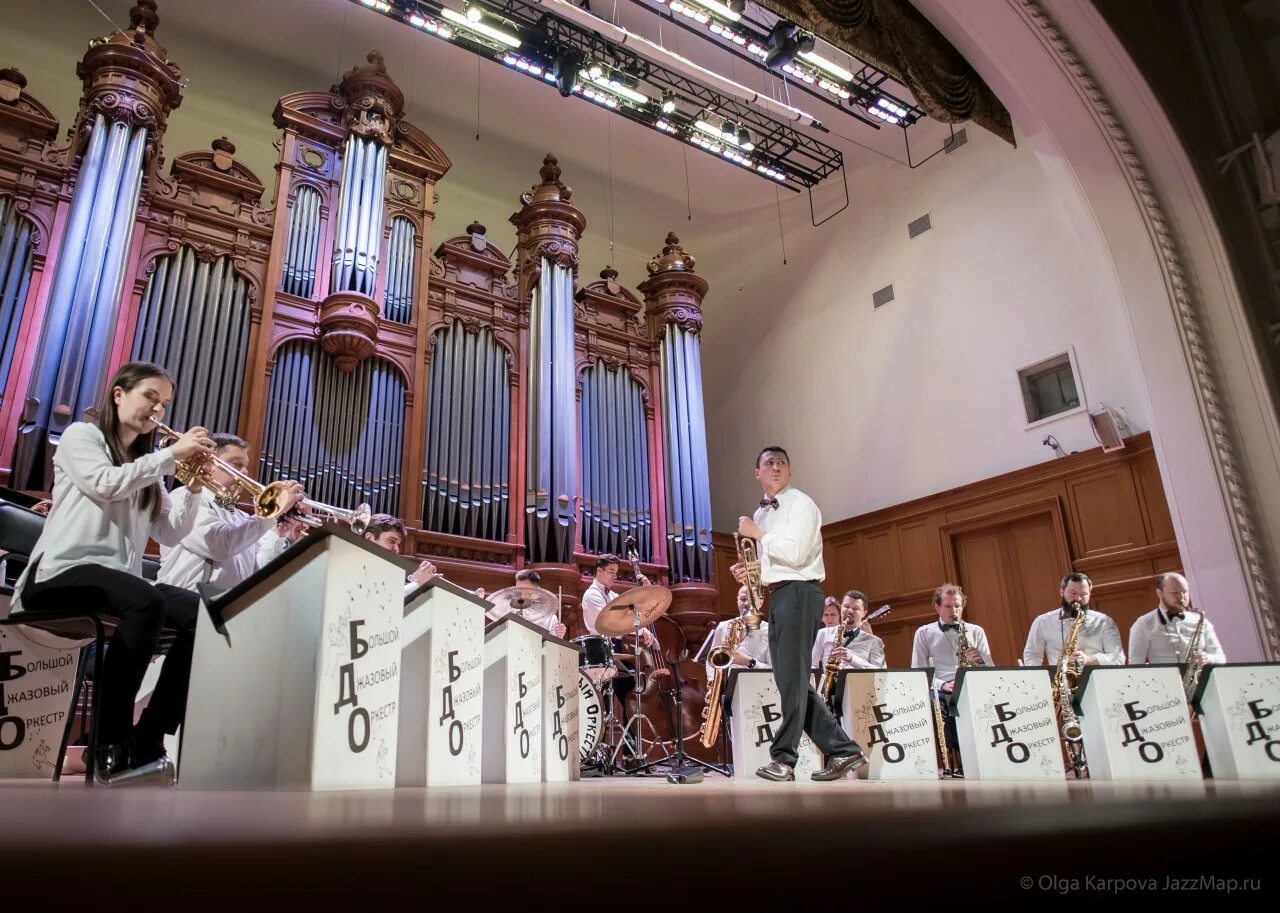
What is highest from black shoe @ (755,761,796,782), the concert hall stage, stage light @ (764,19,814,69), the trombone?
stage light @ (764,19,814,69)

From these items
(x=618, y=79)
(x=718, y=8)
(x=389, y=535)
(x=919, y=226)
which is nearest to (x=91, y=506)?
(x=389, y=535)

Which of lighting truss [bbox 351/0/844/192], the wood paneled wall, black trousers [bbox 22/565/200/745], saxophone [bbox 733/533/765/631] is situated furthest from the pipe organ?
black trousers [bbox 22/565/200/745]

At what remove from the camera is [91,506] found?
2543mm

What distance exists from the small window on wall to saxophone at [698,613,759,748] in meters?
4.36

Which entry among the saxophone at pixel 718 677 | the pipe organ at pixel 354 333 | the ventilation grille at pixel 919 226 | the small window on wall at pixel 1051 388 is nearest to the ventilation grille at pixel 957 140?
the ventilation grille at pixel 919 226

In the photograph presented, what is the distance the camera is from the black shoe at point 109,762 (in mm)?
2312

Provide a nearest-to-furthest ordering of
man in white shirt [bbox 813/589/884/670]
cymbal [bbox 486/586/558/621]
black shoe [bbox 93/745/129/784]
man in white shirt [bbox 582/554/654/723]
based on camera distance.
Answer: black shoe [bbox 93/745/129/784], cymbal [bbox 486/586/558/621], man in white shirt [bbox 582/554/654/723], man in white shirt [bbox 813/589/884/670]

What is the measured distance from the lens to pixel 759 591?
4.18 metres

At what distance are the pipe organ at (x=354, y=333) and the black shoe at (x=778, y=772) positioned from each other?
4216mm

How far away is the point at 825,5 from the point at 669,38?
5853mm

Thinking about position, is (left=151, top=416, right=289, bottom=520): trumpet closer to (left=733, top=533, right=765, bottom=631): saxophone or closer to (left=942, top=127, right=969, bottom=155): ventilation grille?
(left=733, top=533, right=765, bottom=631): saxophone

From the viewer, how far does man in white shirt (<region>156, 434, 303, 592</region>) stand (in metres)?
3.10

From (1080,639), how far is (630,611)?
3126mm

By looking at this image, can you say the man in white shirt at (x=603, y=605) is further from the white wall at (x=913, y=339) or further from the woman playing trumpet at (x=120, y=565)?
the white wall at (x=913, y=339)
